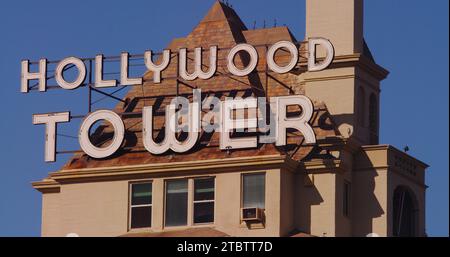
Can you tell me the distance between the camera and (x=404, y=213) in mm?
84812

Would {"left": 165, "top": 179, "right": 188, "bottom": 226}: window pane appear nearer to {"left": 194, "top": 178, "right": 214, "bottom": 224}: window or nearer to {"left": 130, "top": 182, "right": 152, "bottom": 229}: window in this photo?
{"left": 194, "top": 178, "right": 214, "bottom": 224}: window

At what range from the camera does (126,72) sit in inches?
3317

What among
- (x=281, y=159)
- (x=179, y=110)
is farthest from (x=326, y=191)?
(x=179, y=110)

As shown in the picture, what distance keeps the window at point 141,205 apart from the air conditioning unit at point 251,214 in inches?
193

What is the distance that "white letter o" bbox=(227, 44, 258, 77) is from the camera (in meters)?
81.2

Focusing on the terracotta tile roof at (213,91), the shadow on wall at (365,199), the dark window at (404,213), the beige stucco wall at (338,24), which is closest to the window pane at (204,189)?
the terracotta tile roof at (213,91)

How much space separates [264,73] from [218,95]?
9.71ft

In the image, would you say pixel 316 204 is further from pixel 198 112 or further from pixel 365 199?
pixel 198 112

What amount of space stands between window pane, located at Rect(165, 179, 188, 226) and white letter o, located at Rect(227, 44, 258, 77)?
573 centimetres

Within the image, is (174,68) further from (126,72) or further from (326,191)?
(326,191)

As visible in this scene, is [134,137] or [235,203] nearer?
[235,203]
